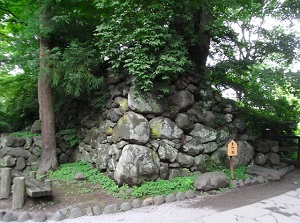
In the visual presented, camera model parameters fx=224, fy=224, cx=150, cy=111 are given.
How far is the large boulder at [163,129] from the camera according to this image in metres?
5.87

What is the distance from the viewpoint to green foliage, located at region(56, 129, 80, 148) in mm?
7492

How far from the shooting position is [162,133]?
5879mm

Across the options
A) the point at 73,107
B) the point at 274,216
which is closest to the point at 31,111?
the point at 73,107

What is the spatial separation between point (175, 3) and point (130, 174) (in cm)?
449

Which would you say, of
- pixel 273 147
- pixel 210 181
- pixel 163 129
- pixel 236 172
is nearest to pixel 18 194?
pixel 163 129

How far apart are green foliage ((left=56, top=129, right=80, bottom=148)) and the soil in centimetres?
198

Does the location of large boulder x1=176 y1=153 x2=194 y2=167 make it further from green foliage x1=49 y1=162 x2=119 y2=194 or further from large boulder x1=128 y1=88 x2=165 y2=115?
green foliage x1=49 y1=162 x2=119 y2=194

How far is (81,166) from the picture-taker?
685cm

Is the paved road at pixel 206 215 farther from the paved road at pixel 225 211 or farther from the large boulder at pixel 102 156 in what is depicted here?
the large boulder at pixel 102 156

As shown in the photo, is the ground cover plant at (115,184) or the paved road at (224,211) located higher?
the ground cover plant at (115,184)

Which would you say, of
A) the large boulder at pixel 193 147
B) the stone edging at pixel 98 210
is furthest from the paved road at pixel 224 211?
the large boulder at pixel 193 147

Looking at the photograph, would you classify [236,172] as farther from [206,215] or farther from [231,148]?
[206,215]

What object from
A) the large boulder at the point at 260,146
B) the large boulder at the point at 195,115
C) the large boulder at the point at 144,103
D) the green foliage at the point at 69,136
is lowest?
the large boulder at the point at 260,146

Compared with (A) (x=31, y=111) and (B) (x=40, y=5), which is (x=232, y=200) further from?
(A) (x=31, y=111)
